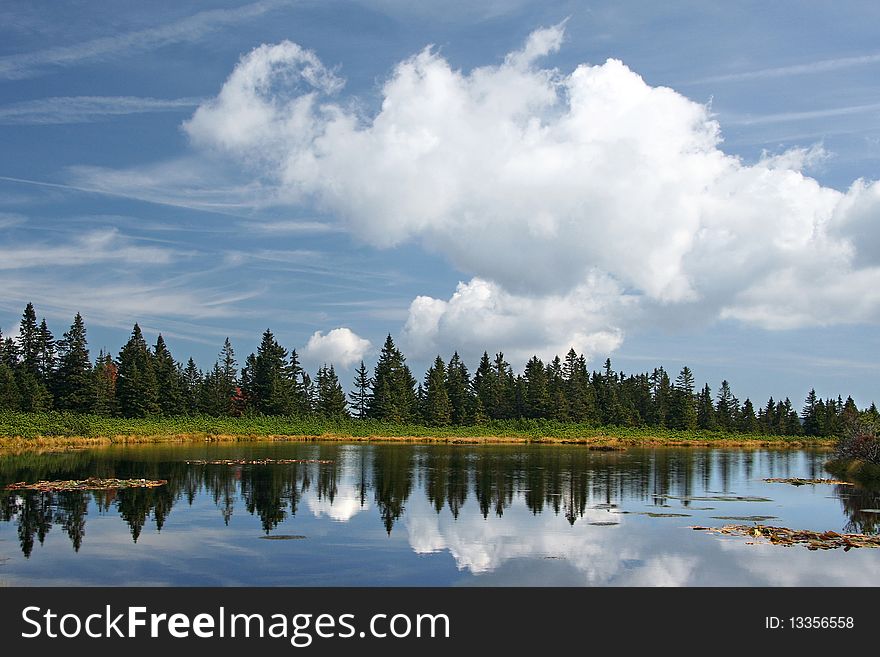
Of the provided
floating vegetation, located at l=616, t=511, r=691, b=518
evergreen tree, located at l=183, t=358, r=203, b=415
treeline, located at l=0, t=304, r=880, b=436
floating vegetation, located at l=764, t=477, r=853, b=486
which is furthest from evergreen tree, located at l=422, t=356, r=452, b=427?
floating vegetation, located at l=616, t=511, r=691, b=518

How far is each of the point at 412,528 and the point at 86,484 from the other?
2183cm

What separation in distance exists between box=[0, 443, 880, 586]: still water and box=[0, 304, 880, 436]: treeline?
63.9 meters

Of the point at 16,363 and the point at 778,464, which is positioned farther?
the point at 16,363

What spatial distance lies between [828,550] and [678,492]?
66.8 feet

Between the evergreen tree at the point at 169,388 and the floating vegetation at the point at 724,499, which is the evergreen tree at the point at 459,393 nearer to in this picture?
the evergreen tree at the point at 169,388

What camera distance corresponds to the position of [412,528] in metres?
31.1

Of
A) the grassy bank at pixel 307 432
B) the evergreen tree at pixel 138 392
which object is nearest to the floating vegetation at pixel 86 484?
the grassy bank at pixel 307 432

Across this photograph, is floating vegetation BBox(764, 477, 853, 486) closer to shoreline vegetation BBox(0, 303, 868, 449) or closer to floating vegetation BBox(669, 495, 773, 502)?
floating vegetation BBox(669, 495, 773, 502)

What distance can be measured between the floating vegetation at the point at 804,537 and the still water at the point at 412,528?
2.34ft
